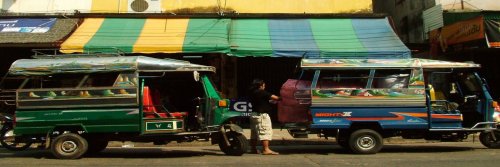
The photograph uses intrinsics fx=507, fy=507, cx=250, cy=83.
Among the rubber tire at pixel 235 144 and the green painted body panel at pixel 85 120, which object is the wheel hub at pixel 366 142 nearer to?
the rubber tire at pixel 235 144

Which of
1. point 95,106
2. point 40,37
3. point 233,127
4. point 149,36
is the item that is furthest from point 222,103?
point 40,37

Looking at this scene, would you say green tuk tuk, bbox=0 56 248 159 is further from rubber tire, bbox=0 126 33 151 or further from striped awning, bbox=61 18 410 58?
striped awning, bbox=61 18 410 58

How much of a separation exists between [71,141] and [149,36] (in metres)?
5.40

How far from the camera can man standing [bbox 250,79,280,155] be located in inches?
397

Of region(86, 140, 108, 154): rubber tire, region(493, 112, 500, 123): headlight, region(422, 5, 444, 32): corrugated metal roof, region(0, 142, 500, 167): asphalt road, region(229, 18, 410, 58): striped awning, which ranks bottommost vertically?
region(0, 142, 500, 167): asphalt road

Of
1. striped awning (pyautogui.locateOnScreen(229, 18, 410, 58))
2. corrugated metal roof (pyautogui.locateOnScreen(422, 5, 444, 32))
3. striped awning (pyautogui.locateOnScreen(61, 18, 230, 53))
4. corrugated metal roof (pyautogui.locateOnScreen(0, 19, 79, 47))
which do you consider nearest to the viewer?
striped awning (pyautogui.locateOnScreen(61, 18, 230, 53))

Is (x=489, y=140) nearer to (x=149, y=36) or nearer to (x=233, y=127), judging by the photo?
(x=233, y=127)

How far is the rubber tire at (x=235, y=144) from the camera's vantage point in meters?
9.78

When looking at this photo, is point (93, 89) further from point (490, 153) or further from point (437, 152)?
point (490, 153)

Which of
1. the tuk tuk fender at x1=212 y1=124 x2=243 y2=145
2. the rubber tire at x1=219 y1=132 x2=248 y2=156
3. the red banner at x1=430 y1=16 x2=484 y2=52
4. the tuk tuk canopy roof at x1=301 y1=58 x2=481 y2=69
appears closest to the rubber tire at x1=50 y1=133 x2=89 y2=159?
the tuk tuk fender at x1=212 y1=124 x2=243 y2=145

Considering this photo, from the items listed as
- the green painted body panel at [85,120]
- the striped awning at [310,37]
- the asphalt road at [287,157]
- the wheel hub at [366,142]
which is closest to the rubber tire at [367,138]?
the wheel hub at [366,142]

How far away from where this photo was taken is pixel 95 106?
30.4ft

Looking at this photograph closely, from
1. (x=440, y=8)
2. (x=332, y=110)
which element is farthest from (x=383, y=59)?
(x=440, y=8)

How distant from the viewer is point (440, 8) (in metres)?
15.4
